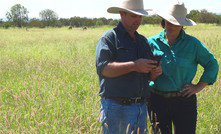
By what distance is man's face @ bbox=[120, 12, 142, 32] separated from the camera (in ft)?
6.05

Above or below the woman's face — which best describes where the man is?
below

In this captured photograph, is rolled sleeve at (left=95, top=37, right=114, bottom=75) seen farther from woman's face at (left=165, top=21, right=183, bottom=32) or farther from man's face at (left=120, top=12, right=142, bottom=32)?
woman's face at (left=165, top=21, right=183, bottom=32)

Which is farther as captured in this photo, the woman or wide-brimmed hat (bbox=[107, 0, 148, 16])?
the woman

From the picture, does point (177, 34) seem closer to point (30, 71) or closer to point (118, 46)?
point (118, 46)

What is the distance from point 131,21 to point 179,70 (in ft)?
2.49

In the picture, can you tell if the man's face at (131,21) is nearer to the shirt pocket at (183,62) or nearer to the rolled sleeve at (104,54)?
the rolled sleeve at (104,54)

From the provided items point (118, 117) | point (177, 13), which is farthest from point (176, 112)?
point (177, 13)

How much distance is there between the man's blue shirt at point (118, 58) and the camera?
5.67 feet

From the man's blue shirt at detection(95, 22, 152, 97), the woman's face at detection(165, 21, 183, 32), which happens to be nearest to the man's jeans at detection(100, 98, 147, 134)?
the man's blue shirt at detection(95, 22, 152, 97)

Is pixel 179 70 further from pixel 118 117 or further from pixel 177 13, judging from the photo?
pixel 118 117

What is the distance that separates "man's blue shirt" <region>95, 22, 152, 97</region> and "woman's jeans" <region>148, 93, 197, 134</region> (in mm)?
510

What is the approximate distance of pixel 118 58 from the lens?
1.79 m

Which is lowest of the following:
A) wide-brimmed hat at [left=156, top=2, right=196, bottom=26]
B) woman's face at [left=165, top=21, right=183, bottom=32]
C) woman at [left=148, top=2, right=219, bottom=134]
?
woman at [left=148, top=2, right=219, bottom=134]

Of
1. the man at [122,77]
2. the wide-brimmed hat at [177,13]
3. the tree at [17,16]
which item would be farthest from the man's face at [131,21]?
the tree at [17,16]
